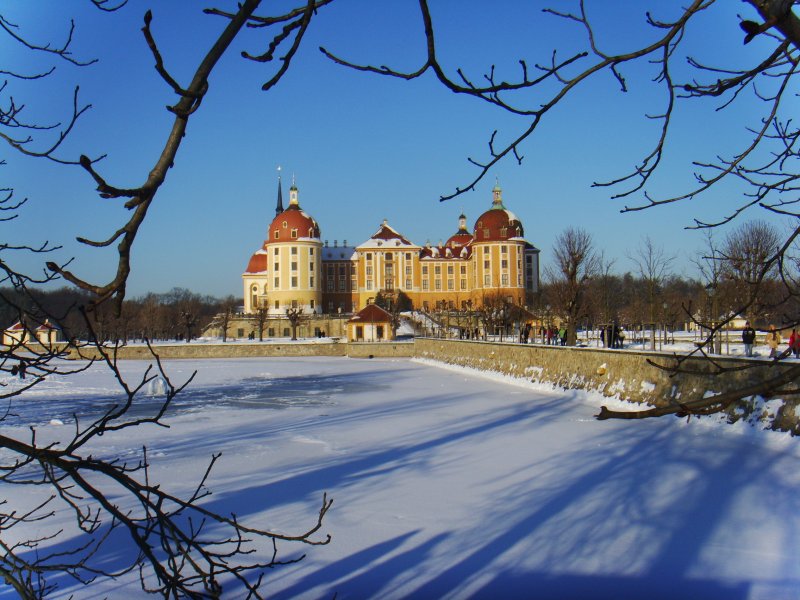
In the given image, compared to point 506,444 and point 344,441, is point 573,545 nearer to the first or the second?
point 506,444

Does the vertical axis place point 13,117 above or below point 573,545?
above

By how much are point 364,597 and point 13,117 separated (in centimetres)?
417

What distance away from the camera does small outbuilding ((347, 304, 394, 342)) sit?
2219 inches

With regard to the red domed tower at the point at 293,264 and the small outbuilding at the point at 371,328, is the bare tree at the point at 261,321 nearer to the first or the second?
the red domed tower at the point at 293,264

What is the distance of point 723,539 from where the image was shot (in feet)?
22.3

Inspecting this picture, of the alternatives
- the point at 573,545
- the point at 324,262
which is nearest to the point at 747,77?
the point at 573,545

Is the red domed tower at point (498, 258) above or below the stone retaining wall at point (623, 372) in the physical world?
above

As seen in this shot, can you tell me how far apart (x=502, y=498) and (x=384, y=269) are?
70.5 metres

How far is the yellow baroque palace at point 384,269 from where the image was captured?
75.3 m

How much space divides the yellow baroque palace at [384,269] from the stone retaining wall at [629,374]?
4486cm

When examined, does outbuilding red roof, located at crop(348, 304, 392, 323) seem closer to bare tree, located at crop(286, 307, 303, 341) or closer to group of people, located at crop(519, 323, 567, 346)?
bare tree, located at crop(286, 307, 303, 341)

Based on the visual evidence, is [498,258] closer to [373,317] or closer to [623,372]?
[373,317]

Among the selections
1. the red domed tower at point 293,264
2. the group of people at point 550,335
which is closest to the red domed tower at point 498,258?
the red domed tower at point 293,264

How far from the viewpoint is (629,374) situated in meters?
17.2
